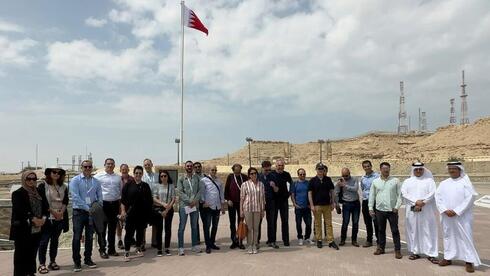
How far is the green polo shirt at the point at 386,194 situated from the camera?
7922mm

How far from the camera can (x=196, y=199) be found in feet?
27.3

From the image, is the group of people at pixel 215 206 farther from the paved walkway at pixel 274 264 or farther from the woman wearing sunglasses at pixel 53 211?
the paved walkway at pixel 274 264

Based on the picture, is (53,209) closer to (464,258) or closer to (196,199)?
(196,199)

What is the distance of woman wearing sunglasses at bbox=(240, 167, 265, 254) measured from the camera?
8.24 m

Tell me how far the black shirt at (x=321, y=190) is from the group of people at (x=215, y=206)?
21mm

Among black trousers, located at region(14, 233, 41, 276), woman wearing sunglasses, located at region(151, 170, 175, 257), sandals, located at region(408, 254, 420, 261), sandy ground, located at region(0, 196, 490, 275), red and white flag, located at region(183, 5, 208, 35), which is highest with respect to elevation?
red and white flag, located at region(183, 5, 208, 35)

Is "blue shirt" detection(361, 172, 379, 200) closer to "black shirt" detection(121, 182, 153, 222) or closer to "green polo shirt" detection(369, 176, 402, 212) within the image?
"green polo shirt" detection(369, 176, 402, 212)

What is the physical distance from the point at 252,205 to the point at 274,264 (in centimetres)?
139

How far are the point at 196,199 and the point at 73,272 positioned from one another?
2542mm

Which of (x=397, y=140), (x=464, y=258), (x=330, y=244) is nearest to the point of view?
(x=464, y=258)

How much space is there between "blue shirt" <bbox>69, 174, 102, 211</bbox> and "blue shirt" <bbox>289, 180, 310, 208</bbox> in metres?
3.98

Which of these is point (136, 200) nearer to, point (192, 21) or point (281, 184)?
point (281, 184)

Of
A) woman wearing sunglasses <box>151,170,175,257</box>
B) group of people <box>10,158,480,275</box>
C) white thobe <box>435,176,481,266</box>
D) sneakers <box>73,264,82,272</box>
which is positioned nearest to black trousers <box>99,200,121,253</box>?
group of people <box>10,158,480,275</box>

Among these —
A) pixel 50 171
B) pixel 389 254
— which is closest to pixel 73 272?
pixel 50 171
